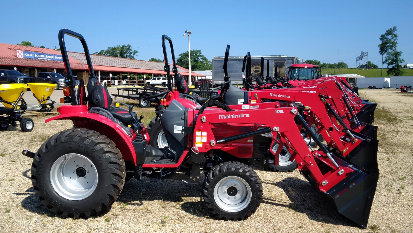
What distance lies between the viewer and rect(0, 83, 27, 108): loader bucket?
10.1 meters

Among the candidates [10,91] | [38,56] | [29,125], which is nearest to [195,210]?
[29,125]

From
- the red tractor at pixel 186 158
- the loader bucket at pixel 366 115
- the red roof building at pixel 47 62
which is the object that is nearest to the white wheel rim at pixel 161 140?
the red tractor at pixel 186 158

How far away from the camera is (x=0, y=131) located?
9461 millimetres

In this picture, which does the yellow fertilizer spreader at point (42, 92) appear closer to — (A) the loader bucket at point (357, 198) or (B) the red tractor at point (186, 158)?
(B) the red tractor at point (186, 158)

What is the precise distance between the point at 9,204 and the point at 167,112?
7.97 feet

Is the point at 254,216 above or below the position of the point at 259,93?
below

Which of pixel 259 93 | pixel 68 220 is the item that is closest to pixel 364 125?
pixel 259 93

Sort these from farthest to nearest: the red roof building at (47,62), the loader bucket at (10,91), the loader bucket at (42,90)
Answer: the red roof building at (47,62) < the loader bucket at (42,90) < the loader bucket at (10,91)

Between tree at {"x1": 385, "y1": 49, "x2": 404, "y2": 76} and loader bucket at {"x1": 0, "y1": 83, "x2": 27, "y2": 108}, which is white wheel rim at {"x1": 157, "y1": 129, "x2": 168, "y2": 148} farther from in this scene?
tree at {"x1": 385, "y1": 49, "x2": 404, "y2": 76}

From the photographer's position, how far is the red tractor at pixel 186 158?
3799 mm

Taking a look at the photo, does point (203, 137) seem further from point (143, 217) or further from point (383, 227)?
point (383, 227)

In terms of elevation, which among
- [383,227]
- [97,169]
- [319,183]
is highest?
[97,169]

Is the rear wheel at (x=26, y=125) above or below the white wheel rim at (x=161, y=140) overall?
below

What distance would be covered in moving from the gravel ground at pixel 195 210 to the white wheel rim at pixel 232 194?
0.65 feet
